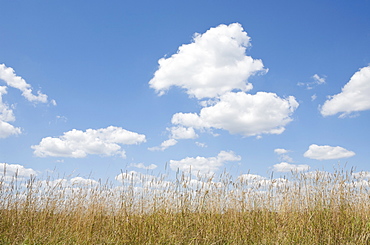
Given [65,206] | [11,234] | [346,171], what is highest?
[346,171]

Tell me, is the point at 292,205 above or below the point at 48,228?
above

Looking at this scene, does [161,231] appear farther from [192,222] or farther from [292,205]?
[292,205]

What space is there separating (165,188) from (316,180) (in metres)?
3.50

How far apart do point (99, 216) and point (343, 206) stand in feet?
17.7

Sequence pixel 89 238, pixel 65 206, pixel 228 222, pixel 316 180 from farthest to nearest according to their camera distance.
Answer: pixel 65 206, pixel 316 180, pixel 228 222, pixel 89 238

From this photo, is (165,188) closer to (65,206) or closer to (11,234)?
(65,206)

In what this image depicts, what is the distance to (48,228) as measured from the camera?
6.65m

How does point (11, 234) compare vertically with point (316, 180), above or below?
below

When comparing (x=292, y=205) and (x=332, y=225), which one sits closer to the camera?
(x=332, y=225)

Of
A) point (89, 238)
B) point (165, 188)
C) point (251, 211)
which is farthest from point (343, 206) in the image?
point (89, 238)

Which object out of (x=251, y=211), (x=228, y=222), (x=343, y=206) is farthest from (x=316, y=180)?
(x=228, y=222)

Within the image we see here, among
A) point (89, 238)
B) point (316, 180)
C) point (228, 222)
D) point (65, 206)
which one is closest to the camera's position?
point (89, 238)

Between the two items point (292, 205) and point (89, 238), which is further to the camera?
point (292, 205)

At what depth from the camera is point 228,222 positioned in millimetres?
6609
